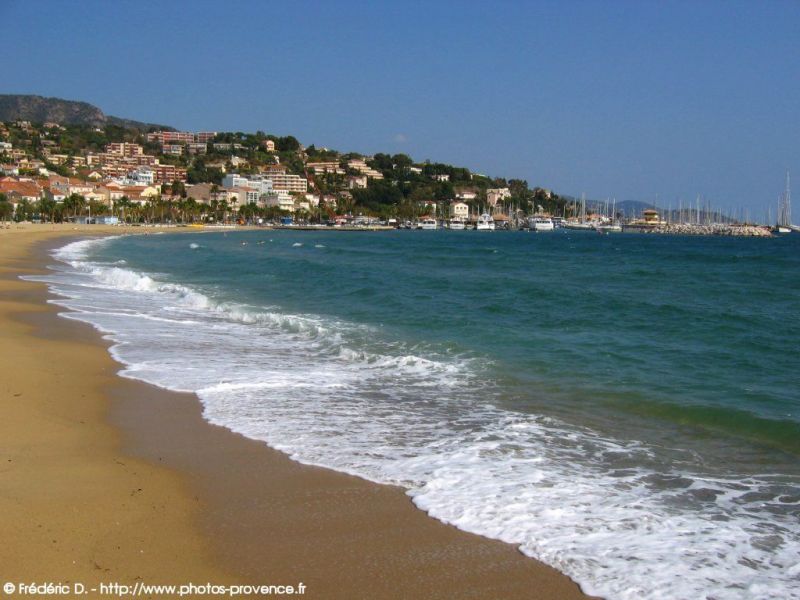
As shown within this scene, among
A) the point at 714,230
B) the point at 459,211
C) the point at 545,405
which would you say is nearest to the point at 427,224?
the point at 459,211

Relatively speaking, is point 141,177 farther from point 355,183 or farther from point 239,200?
point 355,183

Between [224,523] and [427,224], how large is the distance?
151 metres

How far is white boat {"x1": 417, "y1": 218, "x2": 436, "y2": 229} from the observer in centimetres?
15425

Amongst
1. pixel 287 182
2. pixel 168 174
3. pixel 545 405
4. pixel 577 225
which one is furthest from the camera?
pixel 287 182

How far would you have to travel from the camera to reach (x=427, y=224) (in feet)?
506

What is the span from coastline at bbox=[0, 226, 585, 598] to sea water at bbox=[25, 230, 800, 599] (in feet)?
0.96

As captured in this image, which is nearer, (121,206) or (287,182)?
(121,206)

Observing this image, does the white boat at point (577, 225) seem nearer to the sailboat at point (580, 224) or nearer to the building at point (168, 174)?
the sailboat at point (580, 224)

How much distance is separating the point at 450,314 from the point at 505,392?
794 centimetres

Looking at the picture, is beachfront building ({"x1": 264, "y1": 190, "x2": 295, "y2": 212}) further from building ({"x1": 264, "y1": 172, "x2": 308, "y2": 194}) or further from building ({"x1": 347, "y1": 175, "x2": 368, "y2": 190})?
building ({"x1": 347, "y1": 175, "x2": 368, "y2": 190})

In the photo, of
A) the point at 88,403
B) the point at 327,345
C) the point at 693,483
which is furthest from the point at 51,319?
the point at 693,483

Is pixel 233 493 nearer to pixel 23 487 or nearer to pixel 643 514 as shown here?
pixel 23 487

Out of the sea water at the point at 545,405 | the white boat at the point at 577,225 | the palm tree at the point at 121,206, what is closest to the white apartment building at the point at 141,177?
the palm tree at the point at 121,206

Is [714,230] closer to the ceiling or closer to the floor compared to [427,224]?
closer to the floor
